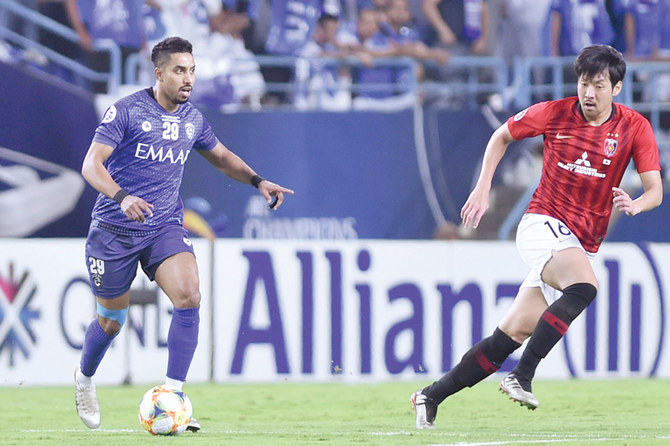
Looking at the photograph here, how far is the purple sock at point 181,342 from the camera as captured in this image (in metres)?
6.52

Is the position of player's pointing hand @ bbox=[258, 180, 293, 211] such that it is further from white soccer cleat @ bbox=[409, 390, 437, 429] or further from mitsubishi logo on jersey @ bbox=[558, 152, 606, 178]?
mitsubishi logo on jersey @ bbox=[558, 152, 606, 178]

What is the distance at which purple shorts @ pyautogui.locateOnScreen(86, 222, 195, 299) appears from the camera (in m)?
6.73

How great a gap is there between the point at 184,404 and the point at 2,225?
668 cm

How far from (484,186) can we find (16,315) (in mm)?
5518

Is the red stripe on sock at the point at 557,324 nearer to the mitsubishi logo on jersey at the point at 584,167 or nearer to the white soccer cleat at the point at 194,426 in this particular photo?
the mitsubishi logo on jersey at the point at 584,167

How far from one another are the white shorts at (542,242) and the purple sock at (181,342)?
1.80m

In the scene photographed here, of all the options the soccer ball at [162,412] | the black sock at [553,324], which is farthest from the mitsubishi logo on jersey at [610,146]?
the soccer ball at [162,412]

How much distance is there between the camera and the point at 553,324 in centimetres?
627

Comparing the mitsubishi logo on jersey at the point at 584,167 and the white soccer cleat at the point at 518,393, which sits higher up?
the mitsubishi logo on jersey at the point at 584,167

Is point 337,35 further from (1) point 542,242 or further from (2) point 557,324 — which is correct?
(2) point 557,324

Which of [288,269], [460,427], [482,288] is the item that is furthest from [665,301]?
[460,427]

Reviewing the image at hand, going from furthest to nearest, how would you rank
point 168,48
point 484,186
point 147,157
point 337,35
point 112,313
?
point 337,35, point 112,313, point 147,157, point 168,48, point 484,186

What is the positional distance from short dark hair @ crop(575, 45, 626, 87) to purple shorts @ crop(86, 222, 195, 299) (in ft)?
7.52

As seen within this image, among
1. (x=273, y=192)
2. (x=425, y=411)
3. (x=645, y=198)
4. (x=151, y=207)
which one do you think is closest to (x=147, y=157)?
(x=151, y=207)
